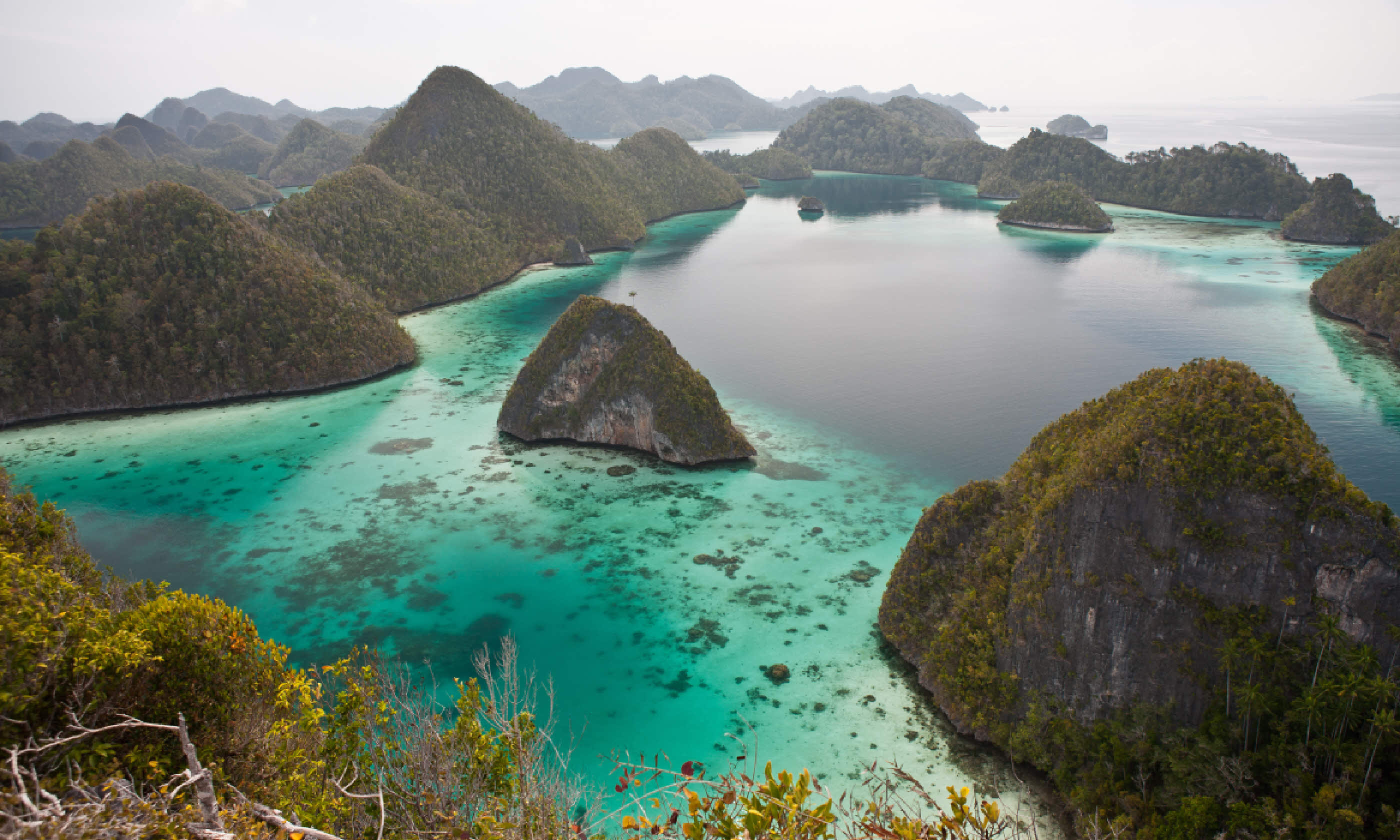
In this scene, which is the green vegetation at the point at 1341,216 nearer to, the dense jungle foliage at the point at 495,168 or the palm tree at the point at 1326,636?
the dense jungle foliage at the point at 495,168

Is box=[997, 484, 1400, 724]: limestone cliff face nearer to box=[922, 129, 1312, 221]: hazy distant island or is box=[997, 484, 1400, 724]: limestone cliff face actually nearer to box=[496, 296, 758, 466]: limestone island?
box=[496, 296, 758, 466]: limestone island

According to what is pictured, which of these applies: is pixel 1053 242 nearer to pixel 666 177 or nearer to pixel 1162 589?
pixel 666 177

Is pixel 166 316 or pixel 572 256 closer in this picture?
pixel 166 316

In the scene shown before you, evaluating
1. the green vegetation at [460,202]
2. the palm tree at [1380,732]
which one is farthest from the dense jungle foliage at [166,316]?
the palm tree at [1380,732]

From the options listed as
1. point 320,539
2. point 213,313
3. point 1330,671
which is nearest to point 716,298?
point 213,313

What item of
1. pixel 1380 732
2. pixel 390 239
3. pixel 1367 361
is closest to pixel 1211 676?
pixel 1380 732

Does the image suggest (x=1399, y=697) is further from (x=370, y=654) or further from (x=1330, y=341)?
(x=1330, y=341)

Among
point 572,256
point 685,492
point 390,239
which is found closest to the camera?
point 685,492

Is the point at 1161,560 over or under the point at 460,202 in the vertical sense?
under
